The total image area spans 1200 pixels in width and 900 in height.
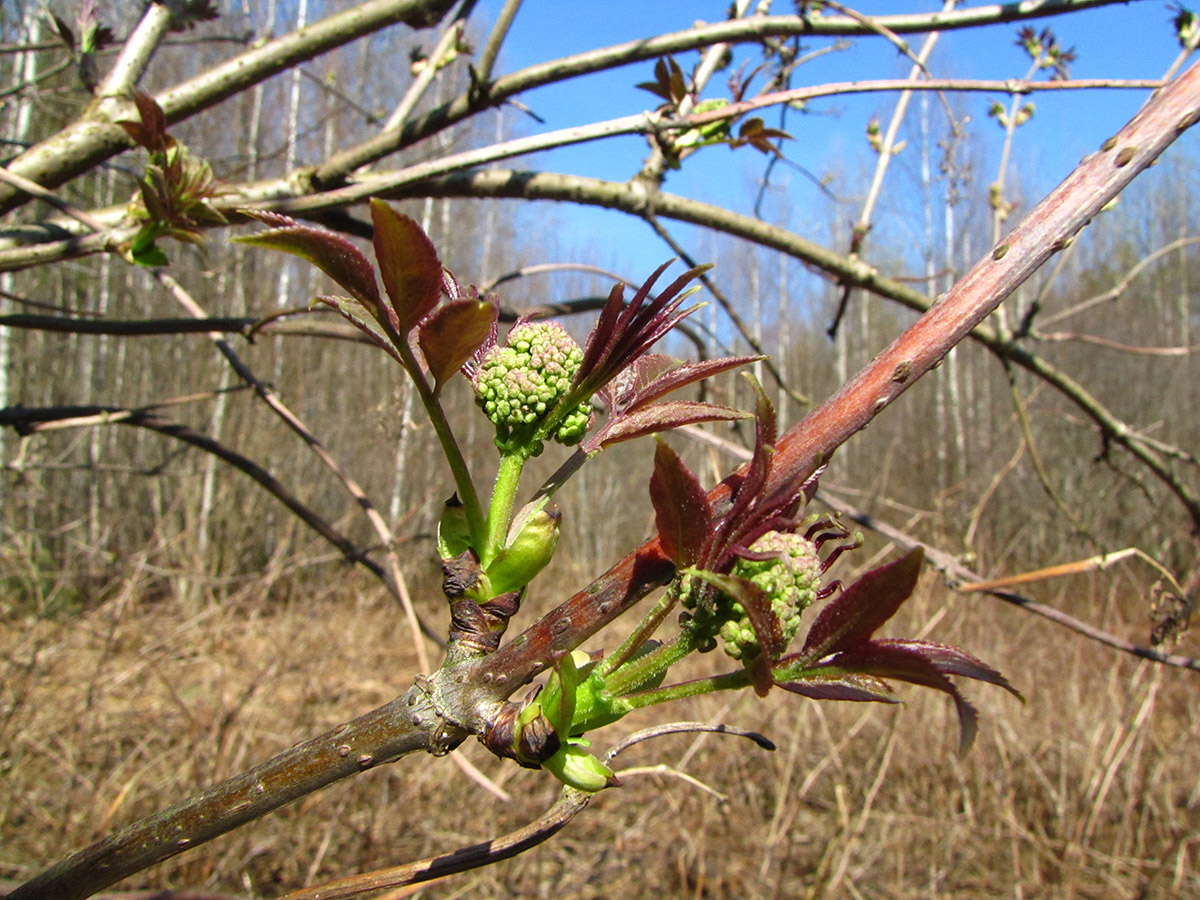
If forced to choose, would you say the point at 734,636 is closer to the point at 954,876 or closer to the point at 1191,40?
the point at 1191,40

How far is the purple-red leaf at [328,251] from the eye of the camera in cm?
A: 31

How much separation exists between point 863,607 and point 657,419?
0.13 metres

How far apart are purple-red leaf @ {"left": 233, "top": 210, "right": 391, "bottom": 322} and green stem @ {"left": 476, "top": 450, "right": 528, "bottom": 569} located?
0.10 meters

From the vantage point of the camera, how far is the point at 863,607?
33 centimetres

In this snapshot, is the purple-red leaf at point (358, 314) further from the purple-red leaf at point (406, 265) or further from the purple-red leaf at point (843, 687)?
the purple-red leaf at point (843, 687)

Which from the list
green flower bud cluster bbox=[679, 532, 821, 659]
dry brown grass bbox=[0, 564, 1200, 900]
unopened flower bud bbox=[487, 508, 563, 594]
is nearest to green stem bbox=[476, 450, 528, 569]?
unopened flower bud bbox=[487, 508, 563, 594]

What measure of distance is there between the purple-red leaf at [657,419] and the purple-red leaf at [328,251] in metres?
0.12

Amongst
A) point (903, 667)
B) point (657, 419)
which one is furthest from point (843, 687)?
point (657, 419)

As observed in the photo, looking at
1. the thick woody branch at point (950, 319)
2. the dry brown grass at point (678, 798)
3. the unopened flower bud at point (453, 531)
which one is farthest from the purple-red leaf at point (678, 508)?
the dry brown grass at point (678, 798)

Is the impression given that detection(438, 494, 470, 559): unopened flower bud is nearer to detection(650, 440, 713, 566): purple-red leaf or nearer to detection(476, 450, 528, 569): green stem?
detection(476, 450, 528, 569): green stem

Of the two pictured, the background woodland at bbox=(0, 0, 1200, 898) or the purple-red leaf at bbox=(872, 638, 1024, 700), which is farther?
the background woodland at bbox=(0, 0, 1200, 898)

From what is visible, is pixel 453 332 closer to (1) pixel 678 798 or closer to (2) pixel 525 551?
(2) pixel 525 551

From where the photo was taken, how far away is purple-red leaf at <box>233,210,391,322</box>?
306mm

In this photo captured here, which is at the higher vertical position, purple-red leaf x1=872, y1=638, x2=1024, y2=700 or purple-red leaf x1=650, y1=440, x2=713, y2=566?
purple-red leaf x1=650, y1=440, x2=713, y2=566
